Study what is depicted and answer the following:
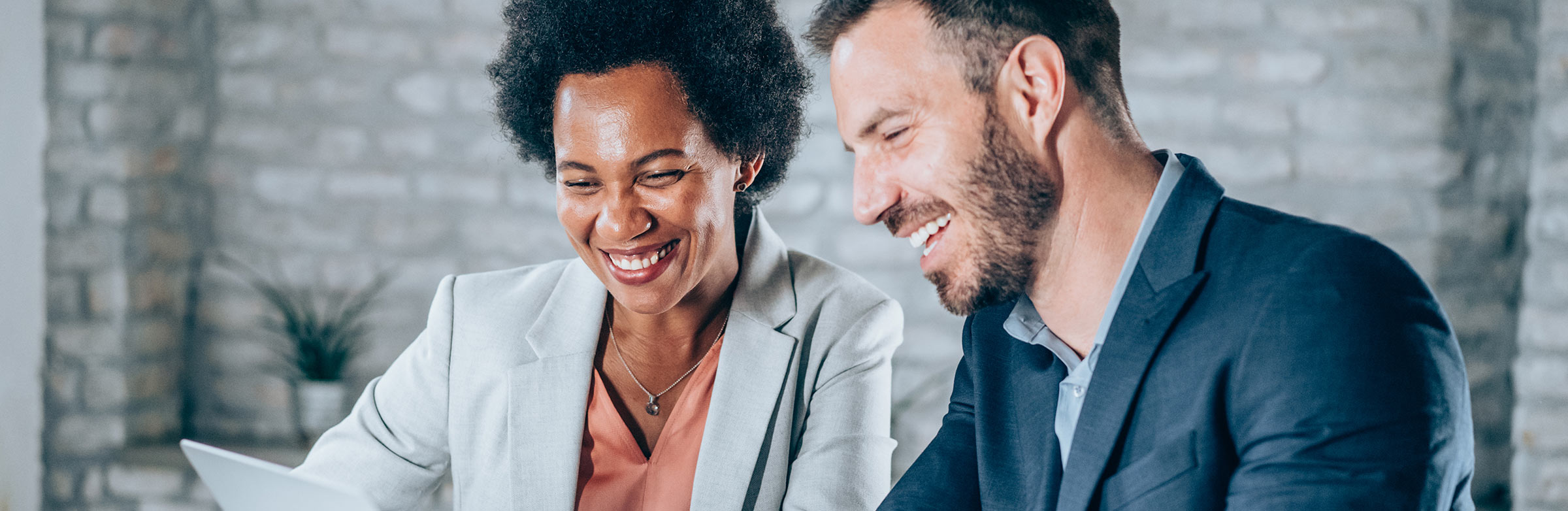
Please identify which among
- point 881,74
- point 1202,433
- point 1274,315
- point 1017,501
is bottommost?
point 1017,501

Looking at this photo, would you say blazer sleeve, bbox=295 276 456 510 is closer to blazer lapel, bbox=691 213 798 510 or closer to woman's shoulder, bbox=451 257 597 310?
woman's shoulder, bbox=451 257 597 310

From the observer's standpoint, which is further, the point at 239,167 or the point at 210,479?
the point at 239,167

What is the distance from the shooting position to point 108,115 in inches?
116

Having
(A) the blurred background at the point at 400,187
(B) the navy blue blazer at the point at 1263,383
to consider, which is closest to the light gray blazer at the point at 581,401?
(B) the navy blue blazer at the point at 1263,383

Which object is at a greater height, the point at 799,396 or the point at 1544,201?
the point at 1544,201

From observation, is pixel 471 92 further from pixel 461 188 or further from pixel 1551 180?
pixel 1551 180

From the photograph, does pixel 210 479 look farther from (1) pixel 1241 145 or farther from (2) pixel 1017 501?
(1) pixel 1241 145

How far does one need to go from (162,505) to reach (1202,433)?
317 centimetres

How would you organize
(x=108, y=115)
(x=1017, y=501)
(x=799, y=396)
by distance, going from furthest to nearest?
(x=108, y=115) → (x=799, y=396) → (x=1017, y=501)

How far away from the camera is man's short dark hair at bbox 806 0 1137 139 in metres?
1.12

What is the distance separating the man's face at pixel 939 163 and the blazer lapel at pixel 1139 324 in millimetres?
132

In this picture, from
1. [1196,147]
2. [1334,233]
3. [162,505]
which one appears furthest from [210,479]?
[1196,147]

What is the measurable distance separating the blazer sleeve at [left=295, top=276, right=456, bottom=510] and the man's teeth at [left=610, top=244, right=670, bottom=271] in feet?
1.18

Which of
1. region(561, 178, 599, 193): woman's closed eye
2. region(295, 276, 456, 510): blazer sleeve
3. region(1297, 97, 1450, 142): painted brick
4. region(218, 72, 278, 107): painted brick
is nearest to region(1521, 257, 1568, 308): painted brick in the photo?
region(1297, 97, 1450, 142): painted brick
